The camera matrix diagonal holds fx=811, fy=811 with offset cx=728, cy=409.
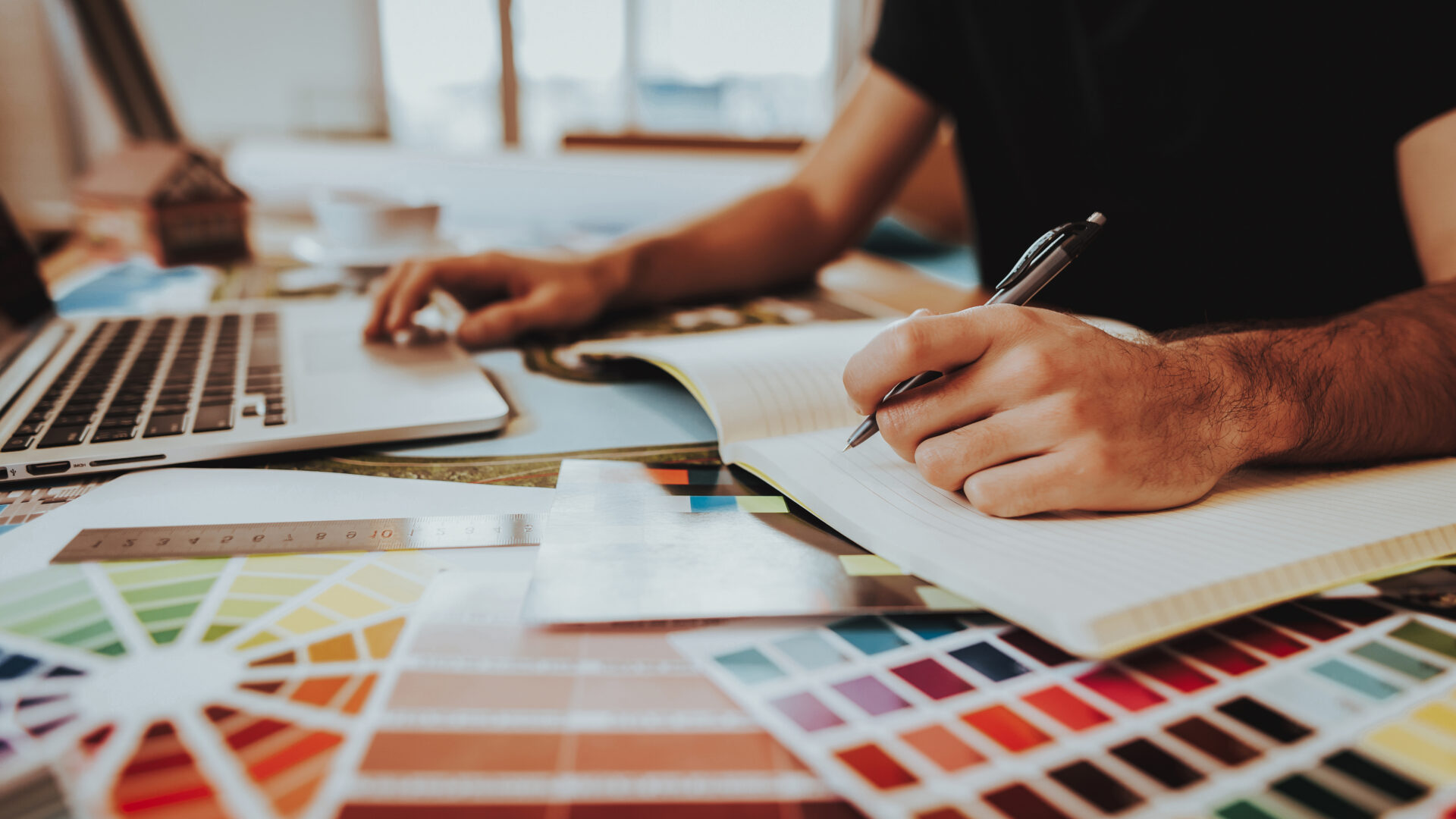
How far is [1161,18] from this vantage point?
0.88 metres

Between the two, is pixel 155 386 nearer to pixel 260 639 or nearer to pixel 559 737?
pixel 260 639

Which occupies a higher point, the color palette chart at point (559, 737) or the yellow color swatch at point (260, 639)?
the color palette chart at point (559, 737)

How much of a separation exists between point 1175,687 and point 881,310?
67cm

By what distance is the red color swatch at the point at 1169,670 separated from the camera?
0.31 m

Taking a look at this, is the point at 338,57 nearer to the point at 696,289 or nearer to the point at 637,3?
the point at 637,3

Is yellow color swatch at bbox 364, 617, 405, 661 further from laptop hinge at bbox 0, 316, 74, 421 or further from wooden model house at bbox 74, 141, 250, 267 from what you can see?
wooden model house at bbox 74, 141, 250, 267

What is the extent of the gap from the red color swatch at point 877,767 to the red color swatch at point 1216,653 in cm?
15

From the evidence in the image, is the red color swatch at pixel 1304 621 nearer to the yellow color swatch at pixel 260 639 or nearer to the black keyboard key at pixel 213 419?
the yellow color swatch at pixel 260 639

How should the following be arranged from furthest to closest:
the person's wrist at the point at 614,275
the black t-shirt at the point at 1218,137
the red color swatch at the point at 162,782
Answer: the person's wrist at the point at 614,275 < the black t-shirt at the point at 1218,137 < the red color swatch at the point at 162,782

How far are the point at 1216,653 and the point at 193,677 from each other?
40cm

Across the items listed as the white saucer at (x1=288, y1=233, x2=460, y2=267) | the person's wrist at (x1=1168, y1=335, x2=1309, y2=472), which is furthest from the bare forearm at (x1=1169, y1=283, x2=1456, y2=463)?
the white saucer at (x1=288, y1=233, x2=460, y2=267)

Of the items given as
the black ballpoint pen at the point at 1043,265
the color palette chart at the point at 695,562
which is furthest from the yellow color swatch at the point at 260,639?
the black ballpoint pen at the point at 1043,265

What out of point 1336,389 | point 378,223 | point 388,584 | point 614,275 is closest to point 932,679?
point 388,584

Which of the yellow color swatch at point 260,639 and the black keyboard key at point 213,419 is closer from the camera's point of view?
the yellow color swatch at point 260,639
